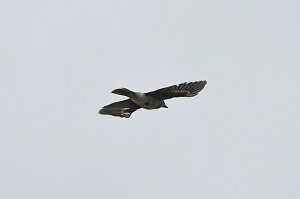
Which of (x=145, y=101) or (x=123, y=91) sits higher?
(x=123, y=91)

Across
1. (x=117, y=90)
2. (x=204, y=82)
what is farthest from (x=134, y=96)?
(x=204, y=82)

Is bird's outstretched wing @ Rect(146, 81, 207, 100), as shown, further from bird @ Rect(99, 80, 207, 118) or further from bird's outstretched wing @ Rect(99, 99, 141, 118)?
bird's outstretched wing @ Rect(99, 99, 141, 118)

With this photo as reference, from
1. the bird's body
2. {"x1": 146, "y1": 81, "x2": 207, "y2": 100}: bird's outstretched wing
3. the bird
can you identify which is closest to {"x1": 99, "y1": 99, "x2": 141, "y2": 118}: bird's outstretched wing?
the bird

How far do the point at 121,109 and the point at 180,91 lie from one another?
252 centimetres

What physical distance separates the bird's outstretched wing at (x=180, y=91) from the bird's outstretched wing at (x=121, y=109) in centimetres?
164

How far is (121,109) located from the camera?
30422mm

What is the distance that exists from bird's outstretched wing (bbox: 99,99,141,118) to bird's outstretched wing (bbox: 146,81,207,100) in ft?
5.38

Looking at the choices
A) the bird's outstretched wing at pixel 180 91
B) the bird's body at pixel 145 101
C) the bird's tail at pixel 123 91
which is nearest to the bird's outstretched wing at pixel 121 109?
the bird's body at pixel 145 101

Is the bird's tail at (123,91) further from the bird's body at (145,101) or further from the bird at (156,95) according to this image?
the bird's body at (145,101)

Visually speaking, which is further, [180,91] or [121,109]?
[121,109]

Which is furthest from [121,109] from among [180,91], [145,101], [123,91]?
[123,91]

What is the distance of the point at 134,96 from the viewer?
91.5 ft

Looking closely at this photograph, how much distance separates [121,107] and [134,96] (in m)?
2.53

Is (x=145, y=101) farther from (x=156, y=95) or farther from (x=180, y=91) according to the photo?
(x=180, y=91)
